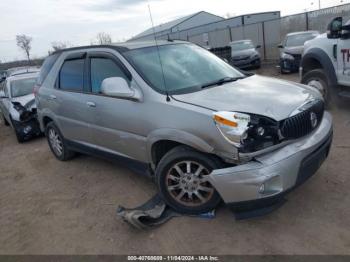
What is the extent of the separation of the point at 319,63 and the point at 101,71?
4.89 meters

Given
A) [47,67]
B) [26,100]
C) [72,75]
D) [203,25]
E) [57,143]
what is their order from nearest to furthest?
[72,75]
[47,67]
[57,143]
[26,100]
[203,25]

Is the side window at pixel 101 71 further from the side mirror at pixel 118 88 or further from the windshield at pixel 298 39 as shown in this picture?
the windshield at pixel 298 39

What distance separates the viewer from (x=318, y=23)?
56.2 feet

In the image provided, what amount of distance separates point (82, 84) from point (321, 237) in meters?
3.55

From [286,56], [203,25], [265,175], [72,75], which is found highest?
[203,25]

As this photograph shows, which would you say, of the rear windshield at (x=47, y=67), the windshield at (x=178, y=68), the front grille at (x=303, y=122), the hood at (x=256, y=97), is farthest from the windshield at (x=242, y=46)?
the front grille at (x=303, y=122)

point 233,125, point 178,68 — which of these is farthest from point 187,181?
point 178,68

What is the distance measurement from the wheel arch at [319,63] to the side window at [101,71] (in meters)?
4.43

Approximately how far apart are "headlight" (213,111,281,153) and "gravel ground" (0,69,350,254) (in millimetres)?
888

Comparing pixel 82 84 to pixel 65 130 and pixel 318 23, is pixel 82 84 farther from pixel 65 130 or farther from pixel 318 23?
pixel 318 23

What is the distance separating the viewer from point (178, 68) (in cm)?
414

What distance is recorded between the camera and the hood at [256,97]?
10.5 feet

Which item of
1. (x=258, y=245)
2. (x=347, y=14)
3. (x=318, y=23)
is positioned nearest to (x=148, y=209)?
(x=258, y=245)

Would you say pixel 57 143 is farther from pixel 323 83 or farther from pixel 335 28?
pixel 335 28
